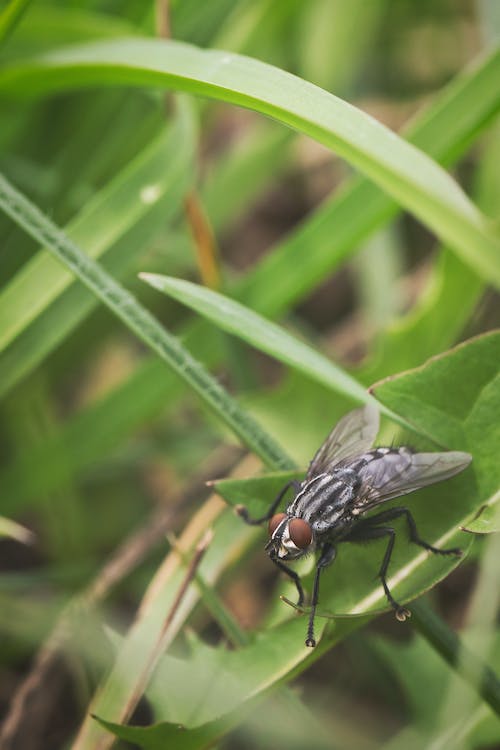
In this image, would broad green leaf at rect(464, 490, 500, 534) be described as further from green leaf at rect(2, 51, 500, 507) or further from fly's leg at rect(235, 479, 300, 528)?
green leaf at rect(2, 51, 500, 507)

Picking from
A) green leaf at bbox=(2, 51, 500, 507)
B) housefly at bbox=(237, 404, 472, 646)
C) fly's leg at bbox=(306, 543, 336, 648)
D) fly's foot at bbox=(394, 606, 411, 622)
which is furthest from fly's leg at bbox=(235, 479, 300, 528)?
green leaf at bbox=(2, 51, 500, 507)

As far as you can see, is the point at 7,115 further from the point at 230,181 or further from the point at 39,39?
the point at 230,181

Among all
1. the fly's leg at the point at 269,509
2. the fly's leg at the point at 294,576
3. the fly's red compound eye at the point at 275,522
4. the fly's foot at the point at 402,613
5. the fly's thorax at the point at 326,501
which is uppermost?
the fly's leg at the point at 269,509

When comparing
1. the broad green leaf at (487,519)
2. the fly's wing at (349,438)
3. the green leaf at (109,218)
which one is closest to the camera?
the broad green leaf at (487,519)

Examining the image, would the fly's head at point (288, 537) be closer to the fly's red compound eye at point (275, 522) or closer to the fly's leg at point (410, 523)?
the fly's red compound eye at point (275, 522)

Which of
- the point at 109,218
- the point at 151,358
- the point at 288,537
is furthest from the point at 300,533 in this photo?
the point at 151,358

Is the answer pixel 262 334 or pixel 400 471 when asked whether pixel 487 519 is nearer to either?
pixel 400 471

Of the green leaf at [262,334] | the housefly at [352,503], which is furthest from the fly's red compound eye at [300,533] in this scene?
the green leaf at [262,334]
